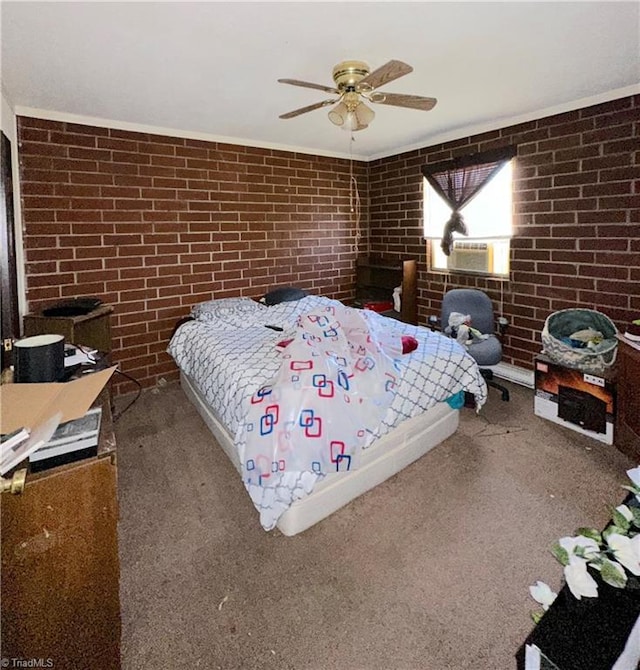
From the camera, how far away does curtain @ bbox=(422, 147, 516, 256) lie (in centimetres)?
388

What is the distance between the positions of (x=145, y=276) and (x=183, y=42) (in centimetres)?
220

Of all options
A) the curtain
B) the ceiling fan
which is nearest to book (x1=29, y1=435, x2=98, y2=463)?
the ceiling fan

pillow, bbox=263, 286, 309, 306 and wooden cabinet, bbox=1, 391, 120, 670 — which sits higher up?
pillow, bbox=263, 286, 309, 306

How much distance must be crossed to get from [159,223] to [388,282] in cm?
268

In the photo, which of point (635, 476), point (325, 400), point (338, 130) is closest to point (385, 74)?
point (325, 400)

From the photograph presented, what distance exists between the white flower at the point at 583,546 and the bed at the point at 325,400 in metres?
1.07

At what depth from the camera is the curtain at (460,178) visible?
12.7 feet

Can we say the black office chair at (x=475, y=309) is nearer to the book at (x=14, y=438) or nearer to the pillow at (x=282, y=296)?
the pillow at (x=282, y=296)

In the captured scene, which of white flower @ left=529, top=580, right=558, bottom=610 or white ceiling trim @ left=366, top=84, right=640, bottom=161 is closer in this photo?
white flower @ left=529, top=580, right=558, bottom=610

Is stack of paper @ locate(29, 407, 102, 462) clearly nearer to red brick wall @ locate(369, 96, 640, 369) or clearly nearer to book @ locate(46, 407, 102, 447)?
book @ locate(46, 407, 102, 447)

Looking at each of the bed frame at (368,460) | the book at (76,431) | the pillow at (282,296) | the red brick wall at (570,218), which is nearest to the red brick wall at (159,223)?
the pillow at (282,296)

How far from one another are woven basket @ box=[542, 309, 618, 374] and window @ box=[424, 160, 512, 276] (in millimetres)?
813

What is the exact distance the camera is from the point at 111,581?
124 cm

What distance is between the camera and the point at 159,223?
3.86 m
